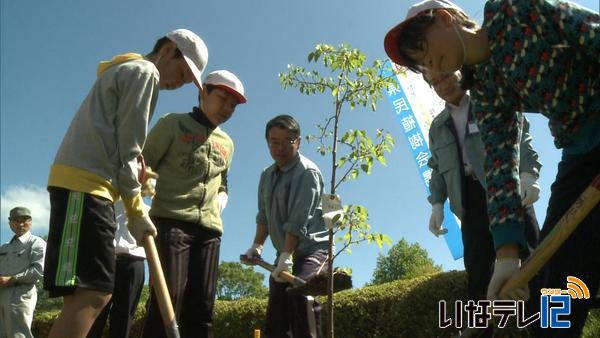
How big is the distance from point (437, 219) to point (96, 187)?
239cm

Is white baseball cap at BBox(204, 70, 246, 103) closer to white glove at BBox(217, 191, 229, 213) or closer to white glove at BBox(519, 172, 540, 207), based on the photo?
white glove at BBox(217, 191, 229, 213)

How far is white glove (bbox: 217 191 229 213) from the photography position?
3500mm

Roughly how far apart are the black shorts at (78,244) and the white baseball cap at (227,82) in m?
1.41

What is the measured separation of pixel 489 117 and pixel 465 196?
1.22 meters

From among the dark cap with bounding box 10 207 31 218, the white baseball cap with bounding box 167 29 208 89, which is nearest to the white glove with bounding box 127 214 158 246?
the white baseball cap with bounding box 167 29 208 89

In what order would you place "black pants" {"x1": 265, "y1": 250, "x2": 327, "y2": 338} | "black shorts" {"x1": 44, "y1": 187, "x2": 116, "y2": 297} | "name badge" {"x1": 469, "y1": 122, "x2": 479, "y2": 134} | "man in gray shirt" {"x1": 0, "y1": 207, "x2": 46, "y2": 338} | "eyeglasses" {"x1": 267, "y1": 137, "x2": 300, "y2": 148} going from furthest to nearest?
"man in gray shirt" {"x1": 0, "y1": 207, "x2": 46, "y2": 338} → "eyeglasses" {"x1": 267, "y1": 137, "x2": 300, "y2": 148} → "black pants" {"x1": 265, "y1": 250, "x2": 327, "y2": 338} → "name badge" {"x1": 469, "y1": 122, "x2": 479, "y2": 134} → "black shorts" {"x1": 44, "y1": 187, "x2": 116, "y2": 297}

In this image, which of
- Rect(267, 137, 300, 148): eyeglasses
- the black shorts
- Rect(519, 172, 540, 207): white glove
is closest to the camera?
the black shorts

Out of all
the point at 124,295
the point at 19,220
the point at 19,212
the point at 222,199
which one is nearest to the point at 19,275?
the point at 19,220

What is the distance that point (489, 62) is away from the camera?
1.98 m

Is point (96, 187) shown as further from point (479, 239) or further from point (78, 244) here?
point (479, 239)

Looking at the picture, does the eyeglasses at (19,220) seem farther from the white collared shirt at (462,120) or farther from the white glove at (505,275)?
the white glove at (505,275)

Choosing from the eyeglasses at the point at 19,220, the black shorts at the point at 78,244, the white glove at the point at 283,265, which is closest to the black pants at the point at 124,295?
the white glove at the point at 283,265

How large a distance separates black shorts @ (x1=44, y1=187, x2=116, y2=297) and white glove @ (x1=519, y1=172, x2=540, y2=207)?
2.26 m

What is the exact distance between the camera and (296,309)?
3592mm
